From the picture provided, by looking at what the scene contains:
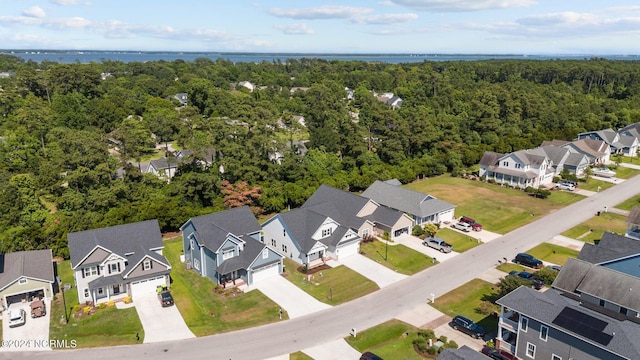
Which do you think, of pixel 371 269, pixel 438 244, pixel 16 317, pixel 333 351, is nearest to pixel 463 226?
pixel 438 244

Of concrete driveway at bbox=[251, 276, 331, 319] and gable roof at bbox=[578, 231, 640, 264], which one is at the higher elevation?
gable roof at bbox=[578, 231, 640, 264]

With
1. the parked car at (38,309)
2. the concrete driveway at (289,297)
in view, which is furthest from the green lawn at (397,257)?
the parked car at (38,309)

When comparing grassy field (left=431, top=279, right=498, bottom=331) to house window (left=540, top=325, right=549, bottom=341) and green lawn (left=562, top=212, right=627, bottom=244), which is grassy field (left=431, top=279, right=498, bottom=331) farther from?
green lawn (left=562, top=212, right=627, bottom=244)

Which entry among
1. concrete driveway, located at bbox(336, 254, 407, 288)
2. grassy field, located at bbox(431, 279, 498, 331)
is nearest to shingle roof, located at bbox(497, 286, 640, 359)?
grassy field, located at bbox(431, 279, 498, 331)

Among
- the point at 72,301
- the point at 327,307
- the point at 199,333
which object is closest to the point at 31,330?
the point at 72,301

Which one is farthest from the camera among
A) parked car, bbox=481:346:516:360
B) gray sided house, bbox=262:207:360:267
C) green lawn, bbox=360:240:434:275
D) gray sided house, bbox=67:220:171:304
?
gray sided house, bbox=262:207:360:267

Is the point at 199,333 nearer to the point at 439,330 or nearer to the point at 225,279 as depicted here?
the point at 225,279

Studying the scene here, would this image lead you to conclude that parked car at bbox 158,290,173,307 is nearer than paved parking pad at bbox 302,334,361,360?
No
